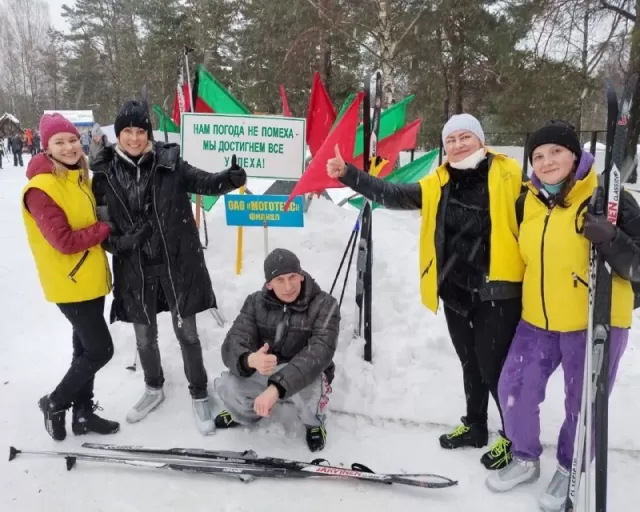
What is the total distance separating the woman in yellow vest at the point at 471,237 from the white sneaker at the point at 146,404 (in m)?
2.00

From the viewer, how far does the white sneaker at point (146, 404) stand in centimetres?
339

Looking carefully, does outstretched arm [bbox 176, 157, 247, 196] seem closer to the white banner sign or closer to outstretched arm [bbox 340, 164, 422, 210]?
outstretched arm [bbox 340, 164, 422, 210]

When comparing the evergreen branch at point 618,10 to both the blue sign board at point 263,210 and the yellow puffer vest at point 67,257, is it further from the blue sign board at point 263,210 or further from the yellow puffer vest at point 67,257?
the yellow puffer vest at point 67,257

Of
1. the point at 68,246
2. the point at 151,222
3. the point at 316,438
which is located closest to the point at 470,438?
the point at 316,438

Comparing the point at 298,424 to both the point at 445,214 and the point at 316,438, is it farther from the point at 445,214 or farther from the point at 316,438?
the point at 445,214

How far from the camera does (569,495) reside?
2.35 meters

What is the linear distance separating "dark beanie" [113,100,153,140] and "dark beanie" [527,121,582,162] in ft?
7.08

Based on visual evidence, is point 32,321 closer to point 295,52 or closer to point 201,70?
point 201,70

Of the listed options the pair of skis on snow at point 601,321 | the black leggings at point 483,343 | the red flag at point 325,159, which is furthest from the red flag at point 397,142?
the pair of skis on snow at point 601,321

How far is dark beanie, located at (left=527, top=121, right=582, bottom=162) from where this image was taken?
88.5 inches

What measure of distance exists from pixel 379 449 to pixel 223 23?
73.5 ft

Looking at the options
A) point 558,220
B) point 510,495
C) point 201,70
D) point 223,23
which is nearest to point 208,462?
point 510,495

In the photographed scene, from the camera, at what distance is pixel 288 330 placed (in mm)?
3096

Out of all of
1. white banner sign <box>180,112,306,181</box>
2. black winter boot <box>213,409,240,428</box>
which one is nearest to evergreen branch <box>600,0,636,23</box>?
white banner sign <box>180,112,306,181</box>
